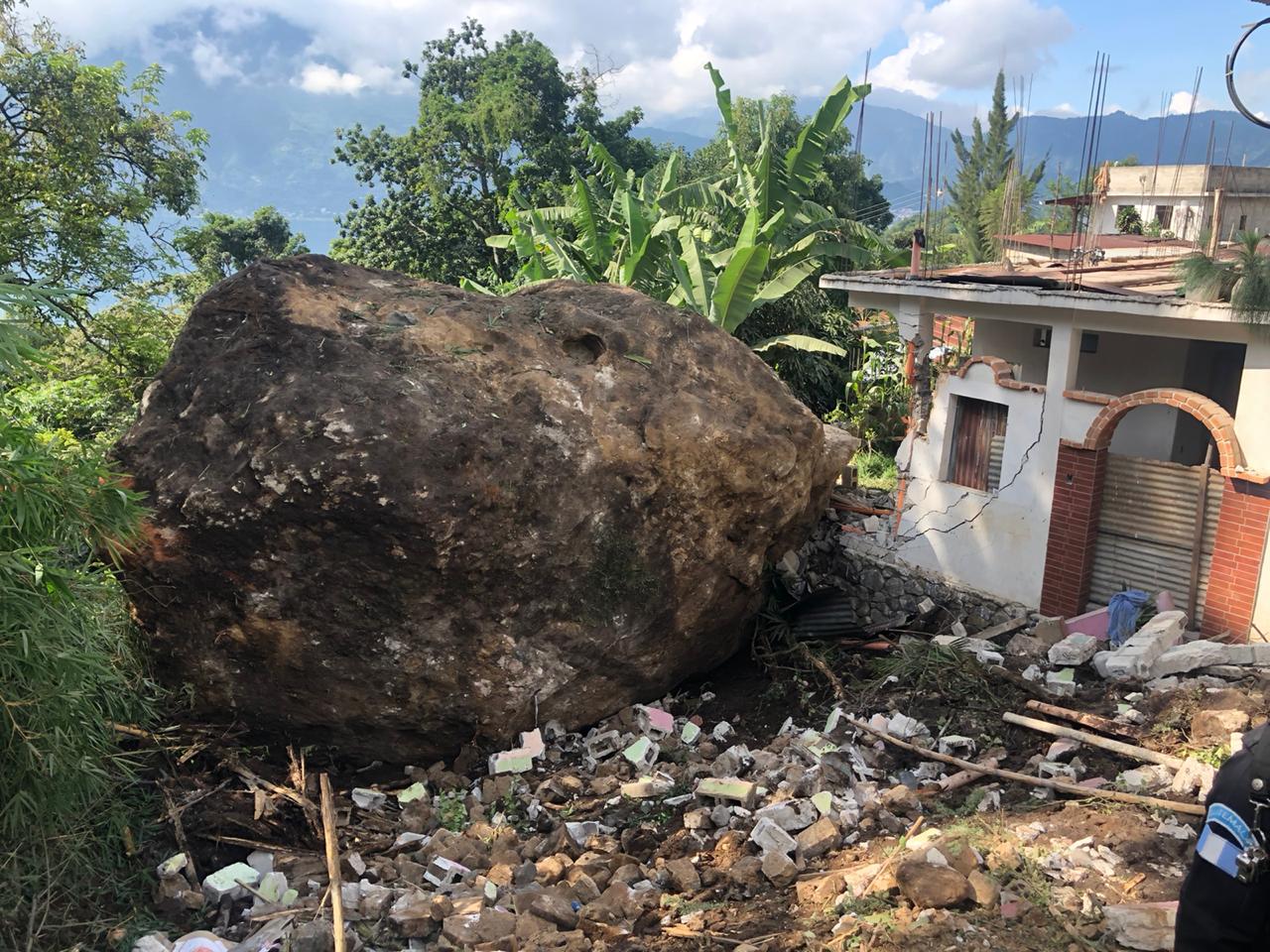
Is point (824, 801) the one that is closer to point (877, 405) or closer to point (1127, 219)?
point (877, 405)

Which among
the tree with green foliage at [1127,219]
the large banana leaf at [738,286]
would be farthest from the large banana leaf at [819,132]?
the tree with green foliage at [1127,219]

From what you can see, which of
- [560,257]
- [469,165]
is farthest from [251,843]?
[469,165]

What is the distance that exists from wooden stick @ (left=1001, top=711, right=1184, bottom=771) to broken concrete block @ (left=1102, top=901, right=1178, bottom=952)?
2053 millimetres

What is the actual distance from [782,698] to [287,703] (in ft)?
13.6

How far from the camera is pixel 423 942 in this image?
518cm

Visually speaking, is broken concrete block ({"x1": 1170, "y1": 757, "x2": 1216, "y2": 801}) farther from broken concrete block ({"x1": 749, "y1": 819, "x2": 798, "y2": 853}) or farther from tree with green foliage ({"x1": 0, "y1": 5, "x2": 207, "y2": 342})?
tree with green foliage ({"x1": 0, "y1": 5, "x2": 207, "y2": 342})

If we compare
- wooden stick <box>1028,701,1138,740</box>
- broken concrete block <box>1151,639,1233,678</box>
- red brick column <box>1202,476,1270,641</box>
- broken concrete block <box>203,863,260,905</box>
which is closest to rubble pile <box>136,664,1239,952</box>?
broken concrete block <box>203,863,260,905</box>

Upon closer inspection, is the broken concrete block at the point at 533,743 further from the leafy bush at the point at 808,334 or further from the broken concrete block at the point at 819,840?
the leafy bush at the point at 808,334

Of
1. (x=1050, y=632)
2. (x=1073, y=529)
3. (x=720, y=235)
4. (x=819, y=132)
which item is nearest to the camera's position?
(x=1050, y=632)

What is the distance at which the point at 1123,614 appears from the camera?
8.67m

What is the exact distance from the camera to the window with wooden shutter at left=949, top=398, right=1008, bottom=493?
969 cm

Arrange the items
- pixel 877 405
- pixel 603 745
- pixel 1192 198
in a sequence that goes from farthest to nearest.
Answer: pixel 1192 198 → pixel 877 405 → pixel 603 745

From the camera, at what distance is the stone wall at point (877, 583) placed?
32.3 feet

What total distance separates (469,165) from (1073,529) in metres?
17.4
